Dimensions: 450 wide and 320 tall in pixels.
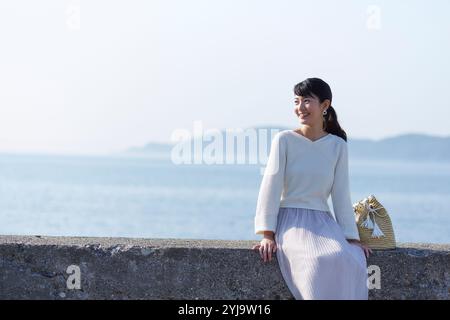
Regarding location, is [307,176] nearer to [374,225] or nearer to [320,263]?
[374,225]

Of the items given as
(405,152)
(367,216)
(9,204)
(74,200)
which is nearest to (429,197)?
(74,200)

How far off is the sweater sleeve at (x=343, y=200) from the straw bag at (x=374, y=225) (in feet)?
0.20

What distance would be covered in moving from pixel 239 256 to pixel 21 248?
1087 mm

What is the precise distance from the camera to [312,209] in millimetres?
4660

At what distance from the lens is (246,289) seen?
4.44 metres

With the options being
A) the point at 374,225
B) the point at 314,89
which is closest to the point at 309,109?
the point at 314,89

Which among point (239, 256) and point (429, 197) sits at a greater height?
point (239, 256)

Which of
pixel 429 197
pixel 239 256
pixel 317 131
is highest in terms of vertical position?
pixel 317 131

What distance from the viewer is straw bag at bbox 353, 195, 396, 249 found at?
4.54 m

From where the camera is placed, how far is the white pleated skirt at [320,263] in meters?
4.29

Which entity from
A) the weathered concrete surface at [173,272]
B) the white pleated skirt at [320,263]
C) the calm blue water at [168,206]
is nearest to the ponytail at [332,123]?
the white pleated skirt at [320,263]

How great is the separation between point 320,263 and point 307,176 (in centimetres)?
56
